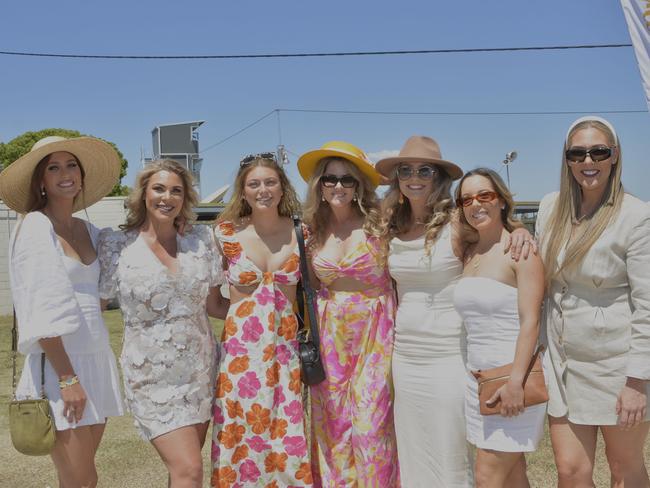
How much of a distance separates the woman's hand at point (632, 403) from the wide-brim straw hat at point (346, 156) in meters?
1.89

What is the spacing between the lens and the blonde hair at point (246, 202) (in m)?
4.01

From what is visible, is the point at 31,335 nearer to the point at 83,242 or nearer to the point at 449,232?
the point at 83,242

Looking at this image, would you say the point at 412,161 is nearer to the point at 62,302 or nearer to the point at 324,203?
the point at 324,203

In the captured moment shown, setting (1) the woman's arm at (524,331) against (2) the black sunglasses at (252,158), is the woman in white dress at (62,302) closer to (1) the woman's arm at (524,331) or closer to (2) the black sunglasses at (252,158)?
(2) the black sunglasses at (252,158)

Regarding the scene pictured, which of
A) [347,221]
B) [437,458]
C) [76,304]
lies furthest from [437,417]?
[76,304]

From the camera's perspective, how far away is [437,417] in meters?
3.55

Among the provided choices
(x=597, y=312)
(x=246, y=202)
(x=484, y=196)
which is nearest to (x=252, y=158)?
(x=246, y=202)

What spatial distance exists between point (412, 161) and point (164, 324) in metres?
1.68

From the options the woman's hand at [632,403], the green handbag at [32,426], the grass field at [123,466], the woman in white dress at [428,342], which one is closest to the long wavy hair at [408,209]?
the woman in white dress at [428,342]

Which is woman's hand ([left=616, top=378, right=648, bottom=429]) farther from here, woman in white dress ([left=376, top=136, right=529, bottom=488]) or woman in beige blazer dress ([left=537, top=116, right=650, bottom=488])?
woman in white dress ([left=376, top=136, right=529, bottom=488])

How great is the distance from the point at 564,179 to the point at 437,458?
1624 mm

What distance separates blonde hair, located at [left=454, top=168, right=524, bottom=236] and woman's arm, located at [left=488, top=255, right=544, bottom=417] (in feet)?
1.13

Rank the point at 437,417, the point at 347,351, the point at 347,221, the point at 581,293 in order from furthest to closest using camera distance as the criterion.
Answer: the point at 347,221, the point at 347,351, the point at 437,417, the point at 581,293

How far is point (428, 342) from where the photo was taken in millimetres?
3562
